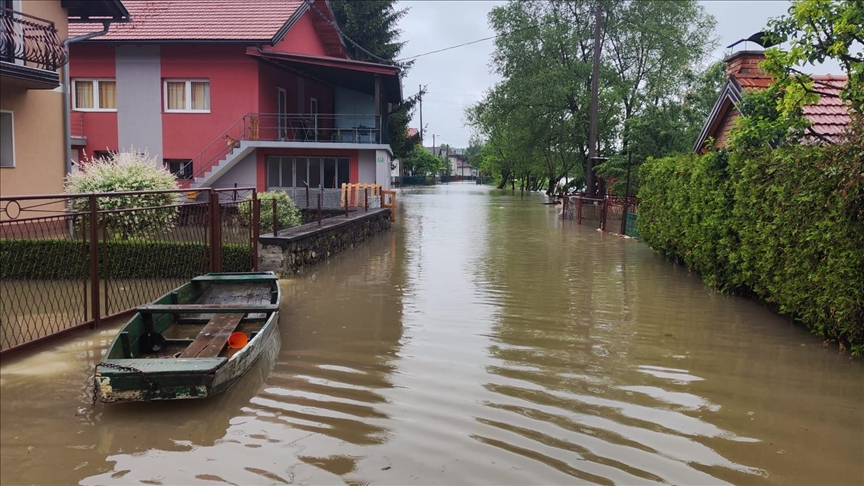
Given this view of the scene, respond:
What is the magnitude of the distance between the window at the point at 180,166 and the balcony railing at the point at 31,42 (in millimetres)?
7794

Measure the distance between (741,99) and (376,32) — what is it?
986 inches

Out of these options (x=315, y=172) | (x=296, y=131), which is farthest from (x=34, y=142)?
(x=315, y=172)

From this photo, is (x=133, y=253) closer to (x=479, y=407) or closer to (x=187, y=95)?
(x=479, y=407)

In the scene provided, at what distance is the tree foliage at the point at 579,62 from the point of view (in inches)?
1400

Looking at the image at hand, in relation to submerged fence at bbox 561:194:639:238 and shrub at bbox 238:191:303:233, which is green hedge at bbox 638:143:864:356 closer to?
submerged fence at bbox 561:194:639:238

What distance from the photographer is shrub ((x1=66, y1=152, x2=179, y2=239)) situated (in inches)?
446

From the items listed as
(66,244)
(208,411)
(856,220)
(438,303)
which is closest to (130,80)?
(66,244)

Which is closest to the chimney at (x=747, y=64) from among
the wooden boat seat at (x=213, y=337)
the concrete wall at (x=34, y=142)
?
the wooden boat seat at (x=213, y=337)

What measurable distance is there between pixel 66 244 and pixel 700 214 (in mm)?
10568

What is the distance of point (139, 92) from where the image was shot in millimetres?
23656

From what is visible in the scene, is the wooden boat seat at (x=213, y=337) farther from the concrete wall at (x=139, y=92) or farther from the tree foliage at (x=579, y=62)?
the tree foliage at (x=579, y=62)

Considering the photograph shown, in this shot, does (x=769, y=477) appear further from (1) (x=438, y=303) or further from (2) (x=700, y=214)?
(2) (x=700, y=214)

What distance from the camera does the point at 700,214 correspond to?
11.8 metres

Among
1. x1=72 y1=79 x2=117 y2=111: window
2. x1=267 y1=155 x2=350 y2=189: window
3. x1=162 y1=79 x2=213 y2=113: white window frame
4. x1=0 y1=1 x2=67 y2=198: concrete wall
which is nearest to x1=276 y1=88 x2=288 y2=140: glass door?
x1=267 y1=155 x2=350 y2=189: window
